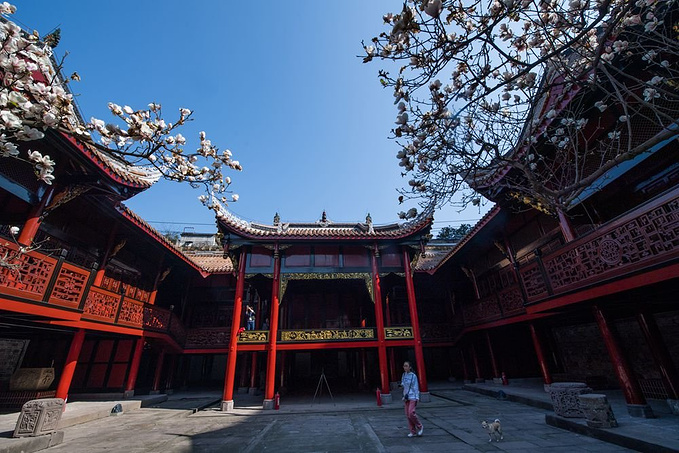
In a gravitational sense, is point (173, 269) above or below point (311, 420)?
above

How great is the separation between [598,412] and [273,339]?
8.77m

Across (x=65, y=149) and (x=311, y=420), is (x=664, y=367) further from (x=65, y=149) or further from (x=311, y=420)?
(x=65, y=149)

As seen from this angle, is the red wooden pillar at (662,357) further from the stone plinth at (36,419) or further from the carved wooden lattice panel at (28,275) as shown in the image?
the carved wooden lattice panel at (28,275)

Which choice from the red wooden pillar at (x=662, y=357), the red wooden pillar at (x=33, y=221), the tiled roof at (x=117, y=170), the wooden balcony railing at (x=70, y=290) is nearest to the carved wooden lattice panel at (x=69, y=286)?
the wooden balcony railing at (x=70, y=290)

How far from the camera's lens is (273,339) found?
34.1ft

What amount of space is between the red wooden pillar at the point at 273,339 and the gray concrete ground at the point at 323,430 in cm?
55

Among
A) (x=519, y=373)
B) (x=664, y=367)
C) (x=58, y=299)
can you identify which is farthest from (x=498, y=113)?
(x=519, y=373)

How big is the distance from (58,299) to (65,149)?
3.63 m

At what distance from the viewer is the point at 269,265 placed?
11602 millimetres

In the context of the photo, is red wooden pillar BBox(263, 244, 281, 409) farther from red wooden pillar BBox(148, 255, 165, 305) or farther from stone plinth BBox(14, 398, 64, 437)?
stone plinth BBox(14, 398, 64, 437)

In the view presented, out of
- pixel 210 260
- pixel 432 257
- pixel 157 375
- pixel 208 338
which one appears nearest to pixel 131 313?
pixel 208 338

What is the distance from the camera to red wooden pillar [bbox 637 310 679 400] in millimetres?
5949

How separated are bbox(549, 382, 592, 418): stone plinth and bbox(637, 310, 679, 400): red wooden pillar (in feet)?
5.38

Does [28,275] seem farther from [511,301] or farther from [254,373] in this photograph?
[511,301]
